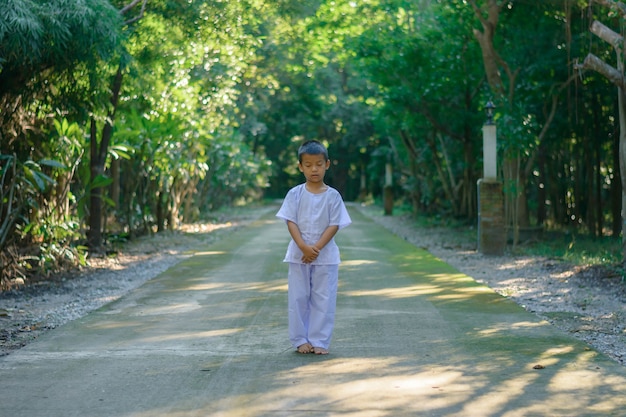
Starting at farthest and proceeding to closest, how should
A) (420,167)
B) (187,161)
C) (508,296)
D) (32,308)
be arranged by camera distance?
(420,167), (187,161), (508,296), (32,308)

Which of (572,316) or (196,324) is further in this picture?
(572,316)

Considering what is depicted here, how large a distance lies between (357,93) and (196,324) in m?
35.6

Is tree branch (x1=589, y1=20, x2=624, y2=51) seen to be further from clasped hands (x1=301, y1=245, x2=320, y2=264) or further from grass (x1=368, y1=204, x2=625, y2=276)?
clasped hands (x1=301, y1=245, x2=320, y2=264)

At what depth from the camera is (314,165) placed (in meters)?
6.63

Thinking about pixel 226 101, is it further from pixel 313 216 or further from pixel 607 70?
pixel 313 216

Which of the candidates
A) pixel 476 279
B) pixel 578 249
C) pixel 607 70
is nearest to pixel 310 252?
pixel 476 279

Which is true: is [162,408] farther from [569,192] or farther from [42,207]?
[569,192]

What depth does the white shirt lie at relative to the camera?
6.73 m

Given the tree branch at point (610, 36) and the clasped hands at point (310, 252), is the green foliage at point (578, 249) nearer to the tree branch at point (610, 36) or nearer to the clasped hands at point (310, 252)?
the tree branch at point (610, 36)

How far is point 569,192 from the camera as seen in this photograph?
24781 millimetres

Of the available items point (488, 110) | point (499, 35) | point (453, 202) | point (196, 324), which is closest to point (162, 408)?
point (196, 324)

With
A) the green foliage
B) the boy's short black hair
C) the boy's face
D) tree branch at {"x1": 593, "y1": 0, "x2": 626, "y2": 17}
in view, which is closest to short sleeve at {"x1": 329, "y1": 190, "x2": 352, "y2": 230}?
the boy's face

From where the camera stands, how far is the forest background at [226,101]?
1092 centimetres

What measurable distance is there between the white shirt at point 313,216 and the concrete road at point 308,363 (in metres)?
0.73
